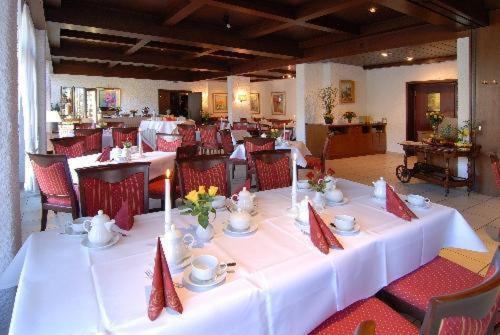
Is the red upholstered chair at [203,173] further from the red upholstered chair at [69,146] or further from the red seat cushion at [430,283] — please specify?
the red upholstered chair at [69,146]

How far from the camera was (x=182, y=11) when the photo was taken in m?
5.34

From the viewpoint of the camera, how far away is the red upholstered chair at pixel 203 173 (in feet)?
9.32

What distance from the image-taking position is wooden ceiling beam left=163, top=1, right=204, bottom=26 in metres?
4.90

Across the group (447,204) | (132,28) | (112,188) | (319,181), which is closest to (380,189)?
(319,181)

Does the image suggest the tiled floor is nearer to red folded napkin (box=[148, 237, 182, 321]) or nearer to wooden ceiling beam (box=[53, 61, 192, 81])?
red folded napkin (box=[148, 237, 182, 321])

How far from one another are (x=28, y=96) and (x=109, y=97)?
8572 millimetres

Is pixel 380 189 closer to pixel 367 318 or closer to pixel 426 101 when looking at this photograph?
pixel 367 318

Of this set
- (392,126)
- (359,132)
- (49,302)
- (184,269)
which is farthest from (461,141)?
(49,302)

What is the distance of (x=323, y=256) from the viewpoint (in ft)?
5.08

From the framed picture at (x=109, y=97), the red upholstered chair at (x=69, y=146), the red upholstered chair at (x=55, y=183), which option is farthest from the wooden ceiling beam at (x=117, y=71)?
the red upholstered chair at (x=55, y=183)

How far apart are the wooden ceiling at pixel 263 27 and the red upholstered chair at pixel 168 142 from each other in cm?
182

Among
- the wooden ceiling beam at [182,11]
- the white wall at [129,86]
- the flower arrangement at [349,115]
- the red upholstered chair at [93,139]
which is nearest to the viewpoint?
the wooden ceiling beam at [182,11]

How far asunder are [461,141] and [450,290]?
4.73m

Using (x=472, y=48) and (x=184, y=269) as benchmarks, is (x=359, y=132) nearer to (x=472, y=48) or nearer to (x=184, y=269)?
(x=472, y=48)
